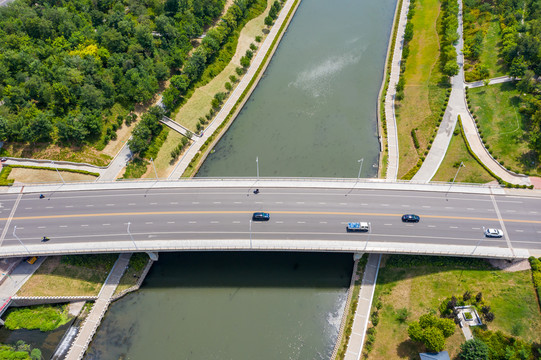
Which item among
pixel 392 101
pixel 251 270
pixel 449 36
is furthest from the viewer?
pixel 449 36

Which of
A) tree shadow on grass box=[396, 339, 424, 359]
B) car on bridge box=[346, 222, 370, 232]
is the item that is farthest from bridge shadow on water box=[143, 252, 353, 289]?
tree shadow on grass box=[396, 339, 424, 359]

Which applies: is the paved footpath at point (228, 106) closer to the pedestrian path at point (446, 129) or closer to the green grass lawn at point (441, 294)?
the green grass lawn at point (441, 294)

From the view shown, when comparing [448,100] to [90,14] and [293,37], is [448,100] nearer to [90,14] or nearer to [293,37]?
[293,37]

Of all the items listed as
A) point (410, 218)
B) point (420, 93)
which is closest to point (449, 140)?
point (420, 93)

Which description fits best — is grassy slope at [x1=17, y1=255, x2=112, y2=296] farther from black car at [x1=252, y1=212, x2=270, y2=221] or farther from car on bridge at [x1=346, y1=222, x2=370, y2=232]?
car on bridge at [x1=346, y1=222, x2=370, y2=232]

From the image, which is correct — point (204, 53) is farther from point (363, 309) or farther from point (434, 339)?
point (434, 339)

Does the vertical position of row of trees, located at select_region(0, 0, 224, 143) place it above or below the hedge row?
above
